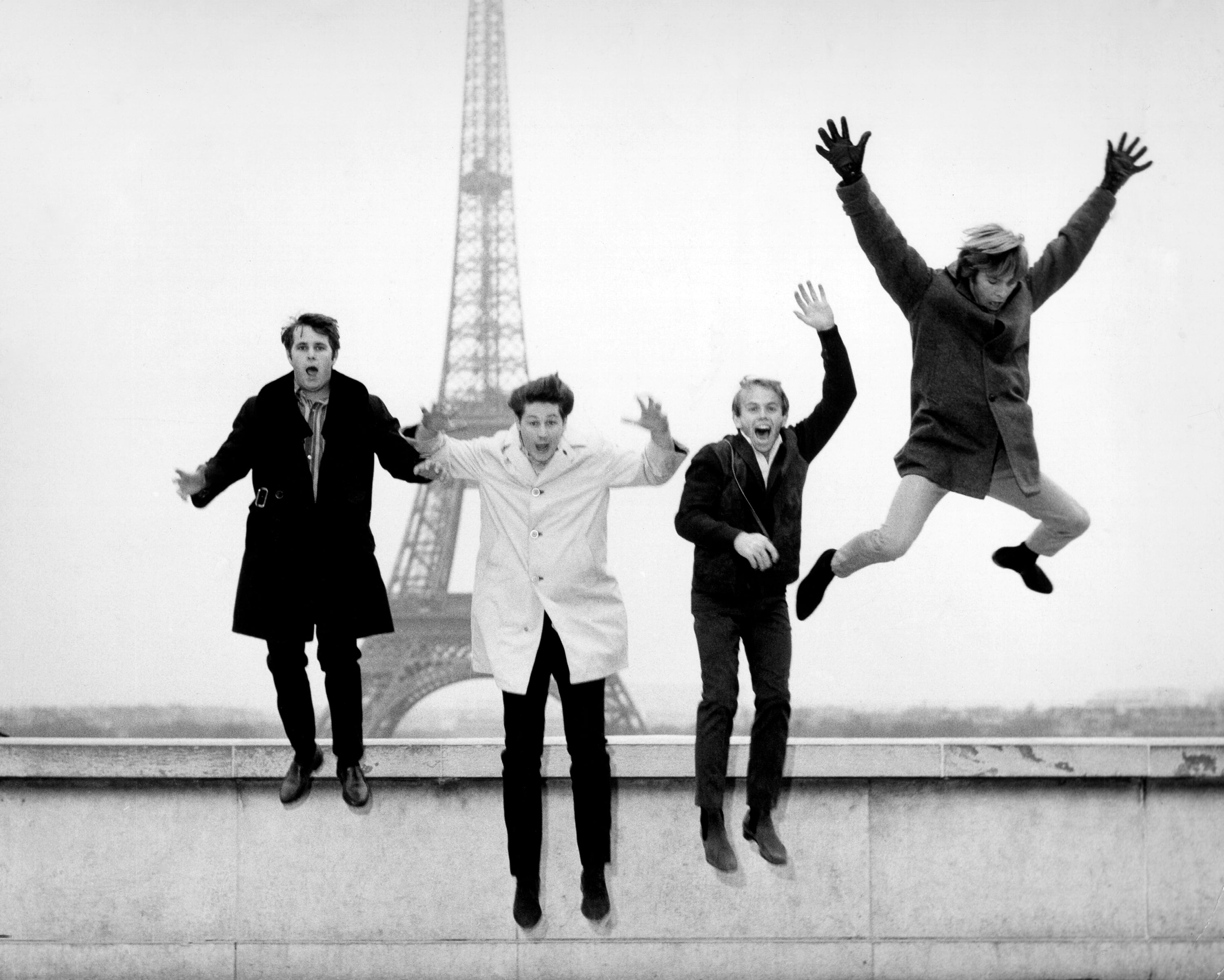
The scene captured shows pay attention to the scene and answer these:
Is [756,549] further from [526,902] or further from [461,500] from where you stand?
[461,500]

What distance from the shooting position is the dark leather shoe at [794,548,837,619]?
5.12 meters

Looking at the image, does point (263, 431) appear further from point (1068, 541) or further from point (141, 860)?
point (1068, 541)

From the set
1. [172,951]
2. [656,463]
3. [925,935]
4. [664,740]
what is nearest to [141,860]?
[172,951]

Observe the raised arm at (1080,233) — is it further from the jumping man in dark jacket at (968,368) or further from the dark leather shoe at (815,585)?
the dark leather shoe at (815,585)

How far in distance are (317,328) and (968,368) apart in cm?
235

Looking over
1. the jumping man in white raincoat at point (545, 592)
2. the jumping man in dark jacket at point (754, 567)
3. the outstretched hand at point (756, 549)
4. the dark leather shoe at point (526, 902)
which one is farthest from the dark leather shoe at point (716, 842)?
the outstretched hand at point (756, 549)

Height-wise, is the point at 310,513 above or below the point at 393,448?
below

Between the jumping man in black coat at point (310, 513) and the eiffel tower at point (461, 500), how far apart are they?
5.33 m

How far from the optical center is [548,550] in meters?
4.68

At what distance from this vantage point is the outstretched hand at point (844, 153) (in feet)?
15.3

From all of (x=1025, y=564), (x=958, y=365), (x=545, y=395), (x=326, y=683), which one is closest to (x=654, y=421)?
(x=545, y=395)

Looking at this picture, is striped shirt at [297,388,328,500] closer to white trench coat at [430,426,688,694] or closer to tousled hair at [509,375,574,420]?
white trench coat at [430,426,688,694]

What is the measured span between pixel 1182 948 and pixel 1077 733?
11.8ft

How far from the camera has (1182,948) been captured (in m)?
5.14
